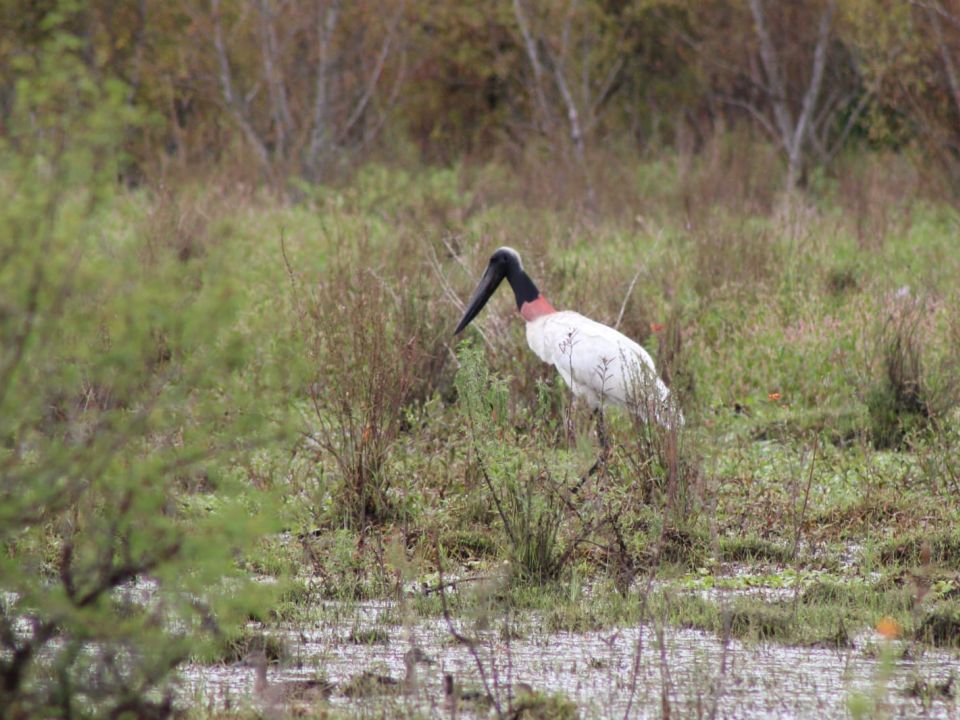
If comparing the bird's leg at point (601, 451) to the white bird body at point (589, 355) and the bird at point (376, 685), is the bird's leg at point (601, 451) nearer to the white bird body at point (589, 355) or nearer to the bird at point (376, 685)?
the white bird body at point (589, 355)

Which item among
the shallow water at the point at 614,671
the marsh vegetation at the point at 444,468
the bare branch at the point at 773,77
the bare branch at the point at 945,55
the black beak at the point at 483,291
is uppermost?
the bare branch at the point at 773,77

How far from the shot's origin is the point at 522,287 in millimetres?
7219

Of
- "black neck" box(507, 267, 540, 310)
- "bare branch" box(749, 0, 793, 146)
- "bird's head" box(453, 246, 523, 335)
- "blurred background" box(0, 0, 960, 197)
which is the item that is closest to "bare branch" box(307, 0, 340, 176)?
"blurred background" box(0, 0, 960, 197)

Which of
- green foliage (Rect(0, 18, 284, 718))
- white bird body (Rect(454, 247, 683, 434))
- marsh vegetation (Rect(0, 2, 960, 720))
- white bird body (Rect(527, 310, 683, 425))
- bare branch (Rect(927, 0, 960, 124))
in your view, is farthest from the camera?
bare branch (Rect(927, 0, 960, 124))

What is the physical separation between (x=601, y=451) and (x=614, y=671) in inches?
69.6

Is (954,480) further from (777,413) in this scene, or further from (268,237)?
(268,237)

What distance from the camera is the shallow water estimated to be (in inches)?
135

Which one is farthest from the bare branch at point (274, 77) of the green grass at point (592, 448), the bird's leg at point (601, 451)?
the bird's leg at point (601, 451)

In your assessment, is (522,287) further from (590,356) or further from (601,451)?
(601,451)

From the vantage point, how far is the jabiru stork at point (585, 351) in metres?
5.52

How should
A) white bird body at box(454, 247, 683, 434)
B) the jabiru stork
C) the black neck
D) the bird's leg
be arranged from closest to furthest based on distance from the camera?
the bird's leg, the jabiru stork, white bird body at box(454, 247, 683, 434), the black neck

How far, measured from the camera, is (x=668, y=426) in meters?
5.41

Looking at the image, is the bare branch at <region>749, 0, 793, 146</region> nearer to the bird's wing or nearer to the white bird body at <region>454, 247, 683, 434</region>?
the white bird body at <region>454, 247, 683, 434</region>

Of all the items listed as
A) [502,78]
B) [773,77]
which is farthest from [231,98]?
[773,77]
